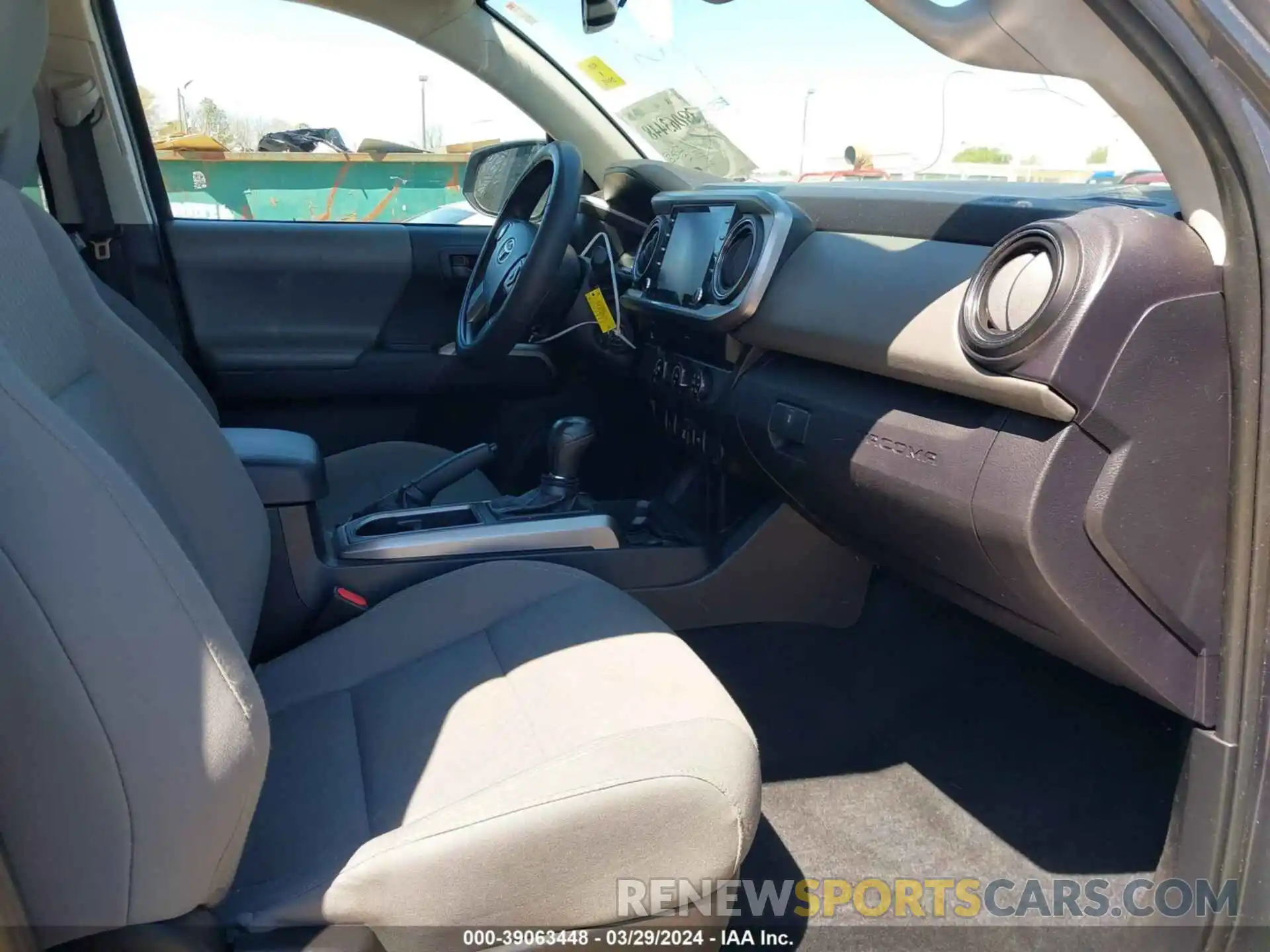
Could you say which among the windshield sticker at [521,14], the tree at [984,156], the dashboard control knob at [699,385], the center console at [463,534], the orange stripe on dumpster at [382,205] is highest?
the windshield sticker at [521,14]

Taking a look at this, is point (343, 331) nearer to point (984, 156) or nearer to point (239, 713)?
point (984, 156)

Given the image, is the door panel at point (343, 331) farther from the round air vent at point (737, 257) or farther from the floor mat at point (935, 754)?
the floor mat at point (935, 754)

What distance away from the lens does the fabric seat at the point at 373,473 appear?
6.70 ft

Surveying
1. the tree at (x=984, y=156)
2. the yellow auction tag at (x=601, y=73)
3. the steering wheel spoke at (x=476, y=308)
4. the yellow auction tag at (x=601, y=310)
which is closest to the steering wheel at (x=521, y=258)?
the steering wheel spoke at (x=476, y=308)

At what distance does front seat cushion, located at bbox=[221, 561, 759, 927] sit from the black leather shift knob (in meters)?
0.49

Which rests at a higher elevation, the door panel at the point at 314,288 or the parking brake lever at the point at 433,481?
the door panel at the point at 314,288

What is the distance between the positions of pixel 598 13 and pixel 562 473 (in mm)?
835

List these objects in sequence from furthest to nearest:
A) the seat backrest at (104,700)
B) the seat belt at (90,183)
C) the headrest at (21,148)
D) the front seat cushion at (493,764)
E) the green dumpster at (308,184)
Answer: the green dumpster at (308,184) < the seat belt at (90,183) < the headrest at (21,148) < the front seat cushion at (493,764) < the seat backrest at (104,700)

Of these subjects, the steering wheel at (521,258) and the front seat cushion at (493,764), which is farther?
the steering wheel at (521,258)

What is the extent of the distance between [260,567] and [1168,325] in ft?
3.63

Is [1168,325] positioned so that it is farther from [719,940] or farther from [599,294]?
[599,294]

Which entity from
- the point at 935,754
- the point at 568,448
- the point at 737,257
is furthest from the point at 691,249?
the point at 935,754

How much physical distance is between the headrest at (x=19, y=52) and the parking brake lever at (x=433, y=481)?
0.89 metres

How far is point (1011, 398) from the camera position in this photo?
3.49ft
